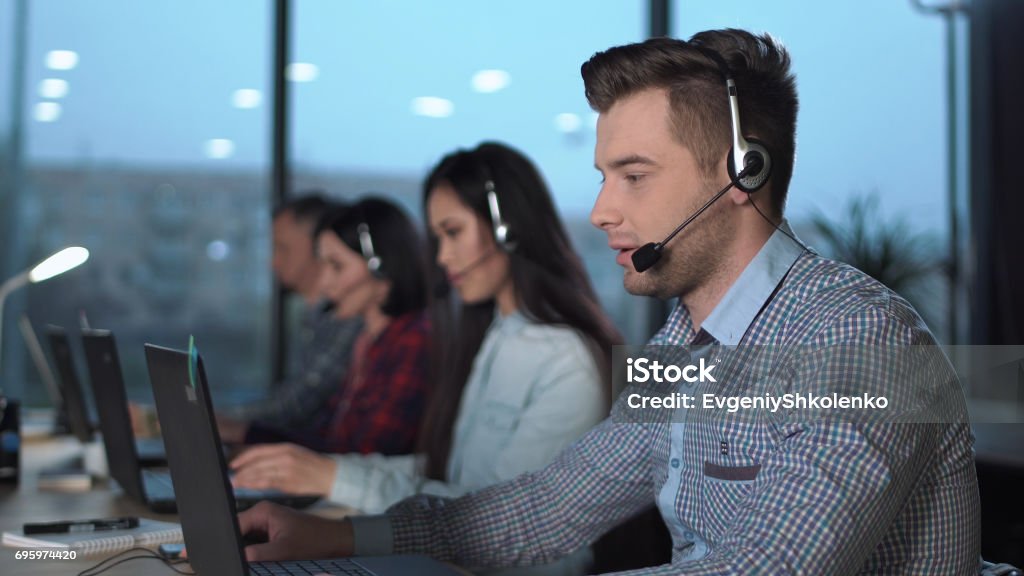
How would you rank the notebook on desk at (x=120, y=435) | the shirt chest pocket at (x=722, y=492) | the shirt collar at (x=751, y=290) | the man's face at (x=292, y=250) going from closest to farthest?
1. the shirt chest pocket at (x=722, y=492)
2. the shirt collar at (x=751, y=290)
3. the notebook on desk at (x=120, y=435)
4. the man's face at (x=292, y=250)

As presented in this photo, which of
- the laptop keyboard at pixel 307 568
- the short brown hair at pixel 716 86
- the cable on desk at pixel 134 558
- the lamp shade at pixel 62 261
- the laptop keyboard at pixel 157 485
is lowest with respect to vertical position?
the laptop keyboard at pixel 157 485

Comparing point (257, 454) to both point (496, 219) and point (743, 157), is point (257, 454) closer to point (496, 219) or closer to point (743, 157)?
point (496, 219)

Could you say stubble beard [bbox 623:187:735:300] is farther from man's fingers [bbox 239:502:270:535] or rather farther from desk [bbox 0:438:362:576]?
desk [bbox 0:438:362:576]

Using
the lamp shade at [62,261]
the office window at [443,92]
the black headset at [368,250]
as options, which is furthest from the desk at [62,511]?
the office window at [443,92]

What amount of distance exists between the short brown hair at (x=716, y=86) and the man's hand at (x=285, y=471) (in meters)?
0.98

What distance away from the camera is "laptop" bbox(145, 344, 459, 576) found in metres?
1.13

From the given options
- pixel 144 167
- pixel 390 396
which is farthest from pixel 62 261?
pixel 144 167

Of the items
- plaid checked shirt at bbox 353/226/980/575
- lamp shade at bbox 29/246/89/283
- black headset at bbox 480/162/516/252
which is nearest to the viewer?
plaid checked shirt at bbox 353/226/980/575

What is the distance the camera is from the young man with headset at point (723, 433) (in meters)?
1.11

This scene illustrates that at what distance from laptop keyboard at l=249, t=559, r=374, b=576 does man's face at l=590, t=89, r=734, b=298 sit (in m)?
0.55

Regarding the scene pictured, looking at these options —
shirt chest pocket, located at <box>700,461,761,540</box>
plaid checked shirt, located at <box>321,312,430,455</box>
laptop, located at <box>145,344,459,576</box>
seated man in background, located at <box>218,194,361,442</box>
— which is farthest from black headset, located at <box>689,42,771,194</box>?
seated man in background, located at <box>218,194,361,442</box>

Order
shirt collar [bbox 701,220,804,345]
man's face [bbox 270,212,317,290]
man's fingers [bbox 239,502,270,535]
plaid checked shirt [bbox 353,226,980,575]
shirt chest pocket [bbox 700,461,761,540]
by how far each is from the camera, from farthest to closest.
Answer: man's face [bbox 270,212,317,290] → man's fingers [bbox 239,502,270,535] → shirt collar [bbox 701,220,804,345] → shirt chest pocket [bbox 700,461,761,540] → plaid checked shirt [bbox 353,226,980,575]

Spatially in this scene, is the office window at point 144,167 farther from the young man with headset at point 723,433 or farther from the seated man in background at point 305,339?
the young man with headset at point 723,433

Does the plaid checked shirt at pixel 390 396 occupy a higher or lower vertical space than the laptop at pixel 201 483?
lower
